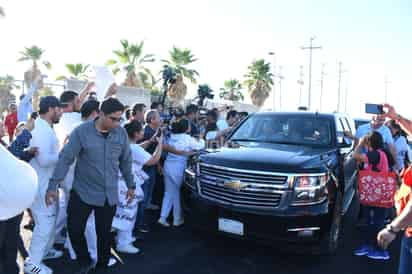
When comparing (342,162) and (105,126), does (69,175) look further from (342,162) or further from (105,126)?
(342,162)

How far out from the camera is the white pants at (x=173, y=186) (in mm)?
5359

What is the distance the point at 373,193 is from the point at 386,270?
37.4 inches

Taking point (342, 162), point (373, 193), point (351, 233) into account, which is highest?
point (342, 162)

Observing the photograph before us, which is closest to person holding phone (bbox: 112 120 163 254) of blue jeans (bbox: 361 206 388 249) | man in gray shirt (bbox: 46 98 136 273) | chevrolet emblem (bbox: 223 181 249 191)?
man in gray shirt (bbox: 46 98 136 273)

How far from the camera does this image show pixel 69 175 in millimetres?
3910

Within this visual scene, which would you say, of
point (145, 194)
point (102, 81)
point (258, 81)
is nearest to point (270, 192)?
point (145, 194)

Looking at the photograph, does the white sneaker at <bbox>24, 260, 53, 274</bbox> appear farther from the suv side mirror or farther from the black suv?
the suv side mirror

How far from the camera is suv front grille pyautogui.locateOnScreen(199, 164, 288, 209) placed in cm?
392

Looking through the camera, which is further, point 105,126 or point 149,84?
point 149,84

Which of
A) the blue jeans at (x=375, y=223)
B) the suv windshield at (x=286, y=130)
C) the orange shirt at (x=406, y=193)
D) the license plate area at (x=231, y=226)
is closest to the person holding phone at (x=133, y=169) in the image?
the license plate area at (x=231, y=226)

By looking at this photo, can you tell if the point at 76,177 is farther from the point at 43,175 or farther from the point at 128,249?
the point at 128,249

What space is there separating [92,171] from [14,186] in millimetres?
1241

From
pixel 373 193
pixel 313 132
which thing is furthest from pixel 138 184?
pixel 373 193

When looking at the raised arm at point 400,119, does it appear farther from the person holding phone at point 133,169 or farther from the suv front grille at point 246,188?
the person holding phone at point 133,169
